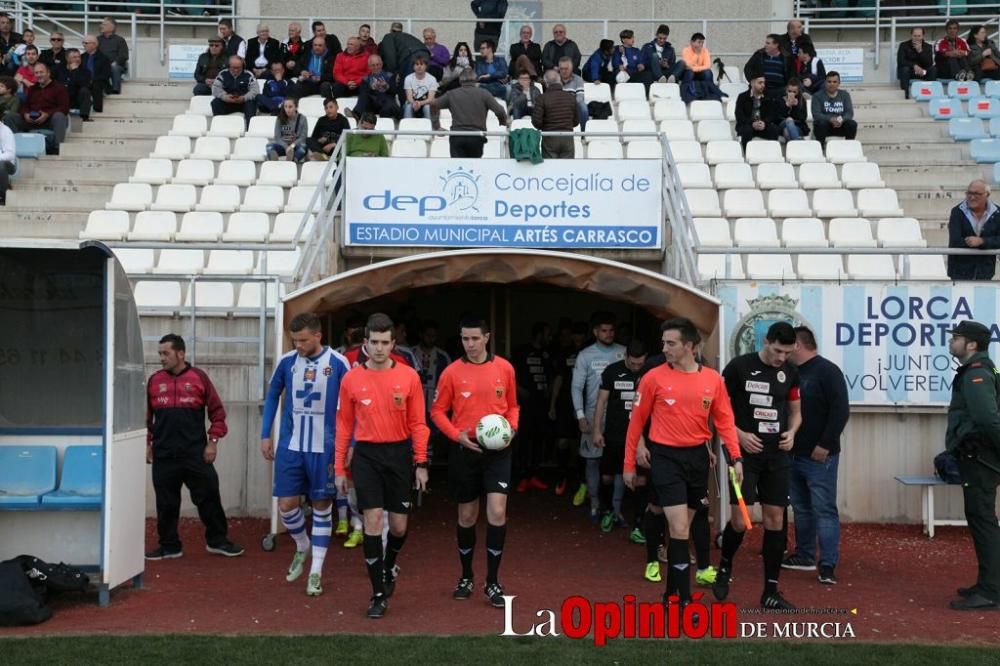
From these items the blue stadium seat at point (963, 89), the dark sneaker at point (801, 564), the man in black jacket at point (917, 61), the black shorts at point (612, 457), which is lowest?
the dark sneaker at point (801, 564)

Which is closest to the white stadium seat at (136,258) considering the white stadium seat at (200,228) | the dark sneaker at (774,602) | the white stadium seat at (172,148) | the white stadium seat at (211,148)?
the white stadium seat at (200,228)

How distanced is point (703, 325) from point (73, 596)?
5569mm

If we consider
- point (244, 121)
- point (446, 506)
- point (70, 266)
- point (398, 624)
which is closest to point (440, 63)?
point (244, 121)

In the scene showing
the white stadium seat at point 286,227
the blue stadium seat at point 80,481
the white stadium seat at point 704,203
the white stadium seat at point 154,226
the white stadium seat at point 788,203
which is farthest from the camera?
the white stadium seat at point 788,203

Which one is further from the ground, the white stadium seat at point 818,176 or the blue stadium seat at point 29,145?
the blue stadium seat at point 29,145

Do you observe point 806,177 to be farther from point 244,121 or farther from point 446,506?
point 244,121

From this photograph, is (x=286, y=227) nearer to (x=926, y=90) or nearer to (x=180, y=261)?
(x=180, y=261)

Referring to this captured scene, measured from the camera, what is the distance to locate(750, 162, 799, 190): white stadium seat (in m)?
16.6

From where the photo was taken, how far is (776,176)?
16750 mm

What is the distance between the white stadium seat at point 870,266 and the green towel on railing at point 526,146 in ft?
12.5

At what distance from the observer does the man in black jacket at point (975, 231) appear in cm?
1243

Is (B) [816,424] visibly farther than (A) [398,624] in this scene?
Yes

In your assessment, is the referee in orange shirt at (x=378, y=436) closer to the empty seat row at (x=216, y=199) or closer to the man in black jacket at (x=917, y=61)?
the empty seat row at (x=216, y=199)

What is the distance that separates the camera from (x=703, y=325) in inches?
433
